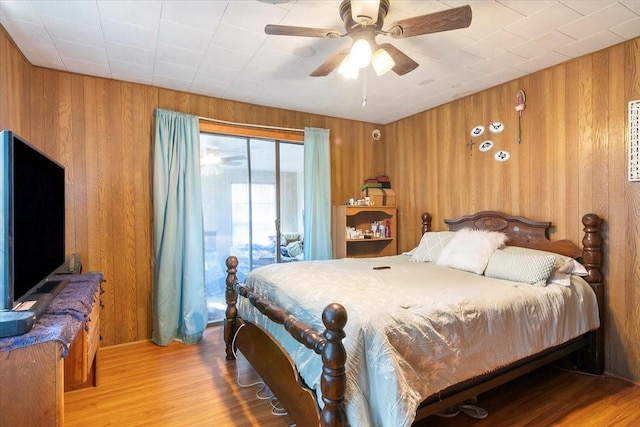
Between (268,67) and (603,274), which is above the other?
(268,67)

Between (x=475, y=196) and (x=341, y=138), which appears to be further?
(x=341, y=138)

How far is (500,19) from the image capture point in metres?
2.11

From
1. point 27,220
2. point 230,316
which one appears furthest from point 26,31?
point 230,316

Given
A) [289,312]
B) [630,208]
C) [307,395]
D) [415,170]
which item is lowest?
[307,395]

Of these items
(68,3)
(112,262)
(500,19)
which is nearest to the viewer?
(68,3)

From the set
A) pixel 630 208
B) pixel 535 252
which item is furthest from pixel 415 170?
pixel 630 208

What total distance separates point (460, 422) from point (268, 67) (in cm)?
295

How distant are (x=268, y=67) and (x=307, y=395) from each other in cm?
249

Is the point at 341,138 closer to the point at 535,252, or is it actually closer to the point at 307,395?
the point at 535,252

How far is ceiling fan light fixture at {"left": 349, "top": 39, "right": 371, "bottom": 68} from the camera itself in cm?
182

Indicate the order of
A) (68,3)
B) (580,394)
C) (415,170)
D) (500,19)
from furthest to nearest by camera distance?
(415,170), (580,394), (500,19), (68,3)

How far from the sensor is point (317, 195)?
13.0 ft

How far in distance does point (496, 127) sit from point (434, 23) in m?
1.96

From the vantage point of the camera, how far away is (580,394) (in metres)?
2.26
